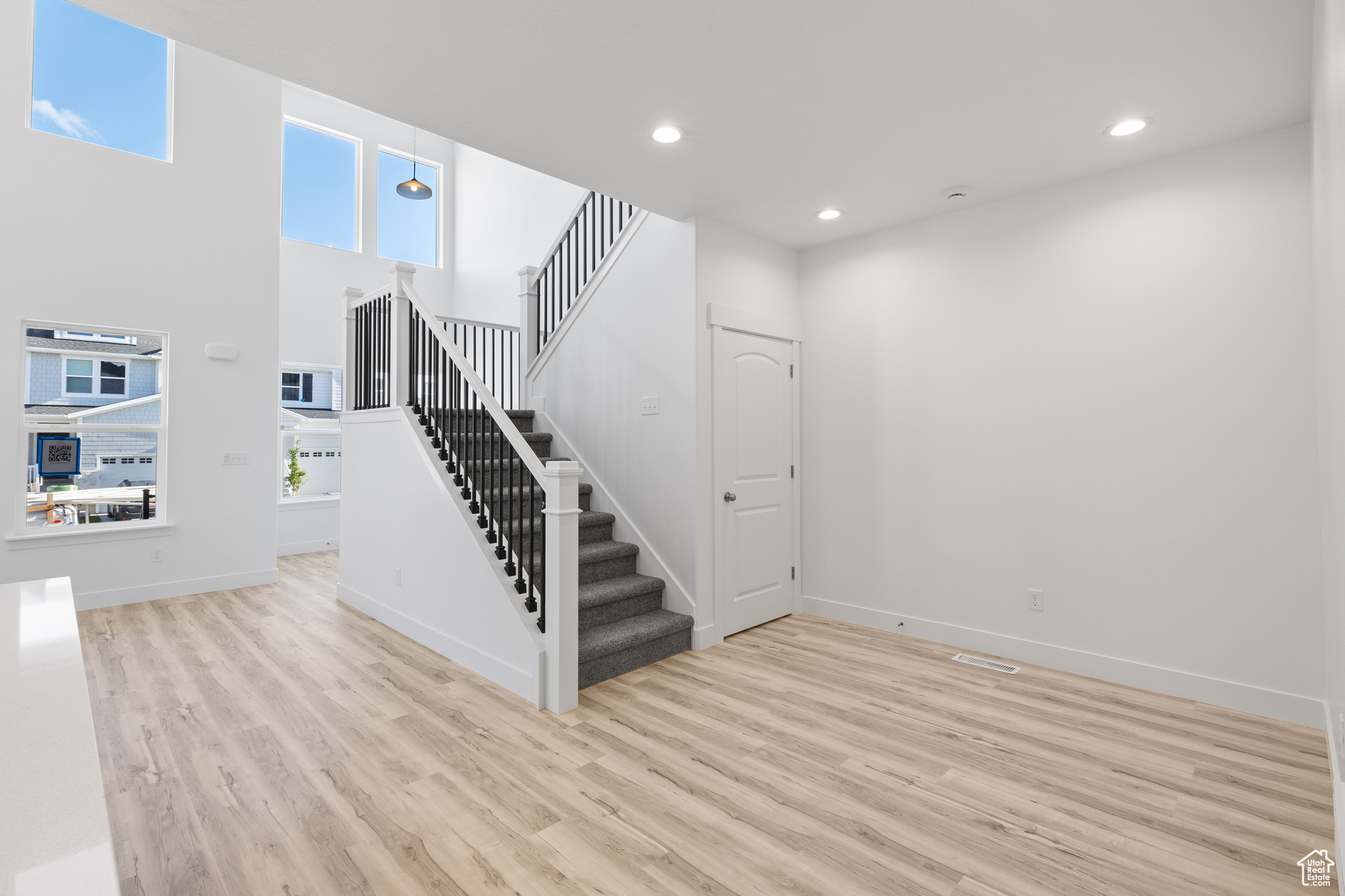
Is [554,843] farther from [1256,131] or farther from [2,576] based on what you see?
[2,576]

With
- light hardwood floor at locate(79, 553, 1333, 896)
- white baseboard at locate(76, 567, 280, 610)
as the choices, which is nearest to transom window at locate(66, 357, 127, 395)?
white baseboard at locate(76, 567, 280, 610)

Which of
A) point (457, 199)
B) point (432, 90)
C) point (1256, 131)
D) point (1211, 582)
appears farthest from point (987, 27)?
point (457, 199)

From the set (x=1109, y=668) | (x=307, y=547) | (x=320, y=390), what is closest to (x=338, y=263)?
(x=320, y=390)

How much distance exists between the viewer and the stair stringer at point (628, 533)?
3990 millimetres

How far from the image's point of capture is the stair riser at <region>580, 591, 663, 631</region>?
3732mm

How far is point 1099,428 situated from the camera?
339cm

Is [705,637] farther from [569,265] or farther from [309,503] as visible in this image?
[309,503]

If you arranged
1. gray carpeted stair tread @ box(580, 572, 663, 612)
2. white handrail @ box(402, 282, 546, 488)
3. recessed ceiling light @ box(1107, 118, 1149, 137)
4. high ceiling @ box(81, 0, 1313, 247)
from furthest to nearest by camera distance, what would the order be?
gray carpeted stair tread @ box(580, 572, 663, 612) → white handrail @ box(402, 282, 546, 488) → recessed ceiling light @ box(1107, 118, 1149, 137) → high ceiling @ box(81, 0, 1313, 247)

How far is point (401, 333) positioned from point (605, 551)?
2047mm

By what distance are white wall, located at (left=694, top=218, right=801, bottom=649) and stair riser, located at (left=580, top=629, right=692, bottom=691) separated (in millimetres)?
145

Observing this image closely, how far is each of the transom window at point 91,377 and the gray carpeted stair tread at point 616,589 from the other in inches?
171

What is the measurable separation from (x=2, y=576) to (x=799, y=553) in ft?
19.1

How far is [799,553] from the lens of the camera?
4.68 meters

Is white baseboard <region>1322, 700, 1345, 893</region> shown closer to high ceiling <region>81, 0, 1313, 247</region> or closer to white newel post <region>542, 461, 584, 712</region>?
high ceiling <region>81, 0, 1313, 247</region>
